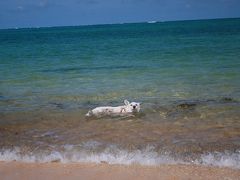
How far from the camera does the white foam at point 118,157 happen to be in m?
7.86

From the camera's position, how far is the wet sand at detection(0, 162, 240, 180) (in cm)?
685

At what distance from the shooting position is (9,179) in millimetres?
6934

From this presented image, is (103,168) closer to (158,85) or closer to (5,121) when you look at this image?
(5,121)

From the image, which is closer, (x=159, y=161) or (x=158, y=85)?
(x=159, y=161)

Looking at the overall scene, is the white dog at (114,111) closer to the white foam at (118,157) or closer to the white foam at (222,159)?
the white foam at (118,157)

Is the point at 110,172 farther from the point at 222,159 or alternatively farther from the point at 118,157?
the point at 222,159

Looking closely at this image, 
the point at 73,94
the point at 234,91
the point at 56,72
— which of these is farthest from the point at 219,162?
the point at 56,72

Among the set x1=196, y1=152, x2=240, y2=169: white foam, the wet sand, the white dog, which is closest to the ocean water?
x1=196, y1=152, x2=240, y2=169: white foam

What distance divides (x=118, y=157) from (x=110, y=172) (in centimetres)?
117

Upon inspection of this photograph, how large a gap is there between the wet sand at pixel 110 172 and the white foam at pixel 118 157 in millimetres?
453

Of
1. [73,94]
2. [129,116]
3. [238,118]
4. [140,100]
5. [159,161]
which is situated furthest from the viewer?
[73,94]

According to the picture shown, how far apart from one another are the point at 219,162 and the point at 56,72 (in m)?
18.6

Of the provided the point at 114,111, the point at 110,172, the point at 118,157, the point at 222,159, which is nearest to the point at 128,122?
the point at 114,111

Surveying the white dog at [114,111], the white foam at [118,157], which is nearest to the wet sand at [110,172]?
the white foam at [118,157]
